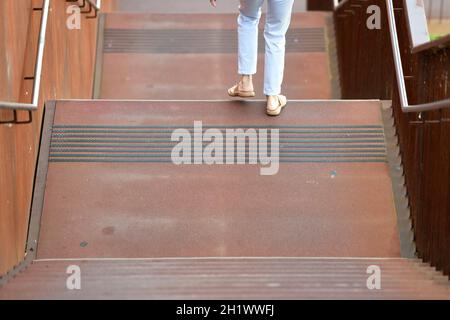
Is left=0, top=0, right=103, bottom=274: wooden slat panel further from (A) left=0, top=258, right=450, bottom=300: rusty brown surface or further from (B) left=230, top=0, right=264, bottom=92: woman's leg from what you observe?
(B) left=230, top=0, right=264, bottom=92: woman's leg

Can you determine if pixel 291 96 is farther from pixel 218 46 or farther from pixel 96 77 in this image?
pixel 96 77

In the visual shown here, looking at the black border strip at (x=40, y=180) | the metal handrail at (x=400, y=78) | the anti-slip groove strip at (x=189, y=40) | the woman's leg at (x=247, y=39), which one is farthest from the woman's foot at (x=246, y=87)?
the anti-slip groove strip at (x=189, y=40)

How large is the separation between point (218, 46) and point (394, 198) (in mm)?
2939

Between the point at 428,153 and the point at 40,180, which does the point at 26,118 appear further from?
the point at 428,153

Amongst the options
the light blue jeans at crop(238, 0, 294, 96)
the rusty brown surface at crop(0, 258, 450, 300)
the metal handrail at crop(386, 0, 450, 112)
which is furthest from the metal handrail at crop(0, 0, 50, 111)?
the metal handrail at crop(386, 0, 450, 112)

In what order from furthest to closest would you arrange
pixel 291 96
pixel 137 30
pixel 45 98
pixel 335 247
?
pixel 137 30, pixel 291 96, pixel 45 98, pixel 335 247

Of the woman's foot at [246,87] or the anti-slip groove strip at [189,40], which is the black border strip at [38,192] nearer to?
the woman's foot at [246,87]

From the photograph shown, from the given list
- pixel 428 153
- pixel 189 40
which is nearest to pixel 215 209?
pixel 428 153

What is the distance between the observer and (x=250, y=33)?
5.02 meters

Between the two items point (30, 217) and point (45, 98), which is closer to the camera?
point (30, 217)

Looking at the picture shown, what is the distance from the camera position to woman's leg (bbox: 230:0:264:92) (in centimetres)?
498

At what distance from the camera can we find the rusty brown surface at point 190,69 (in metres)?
6.69
